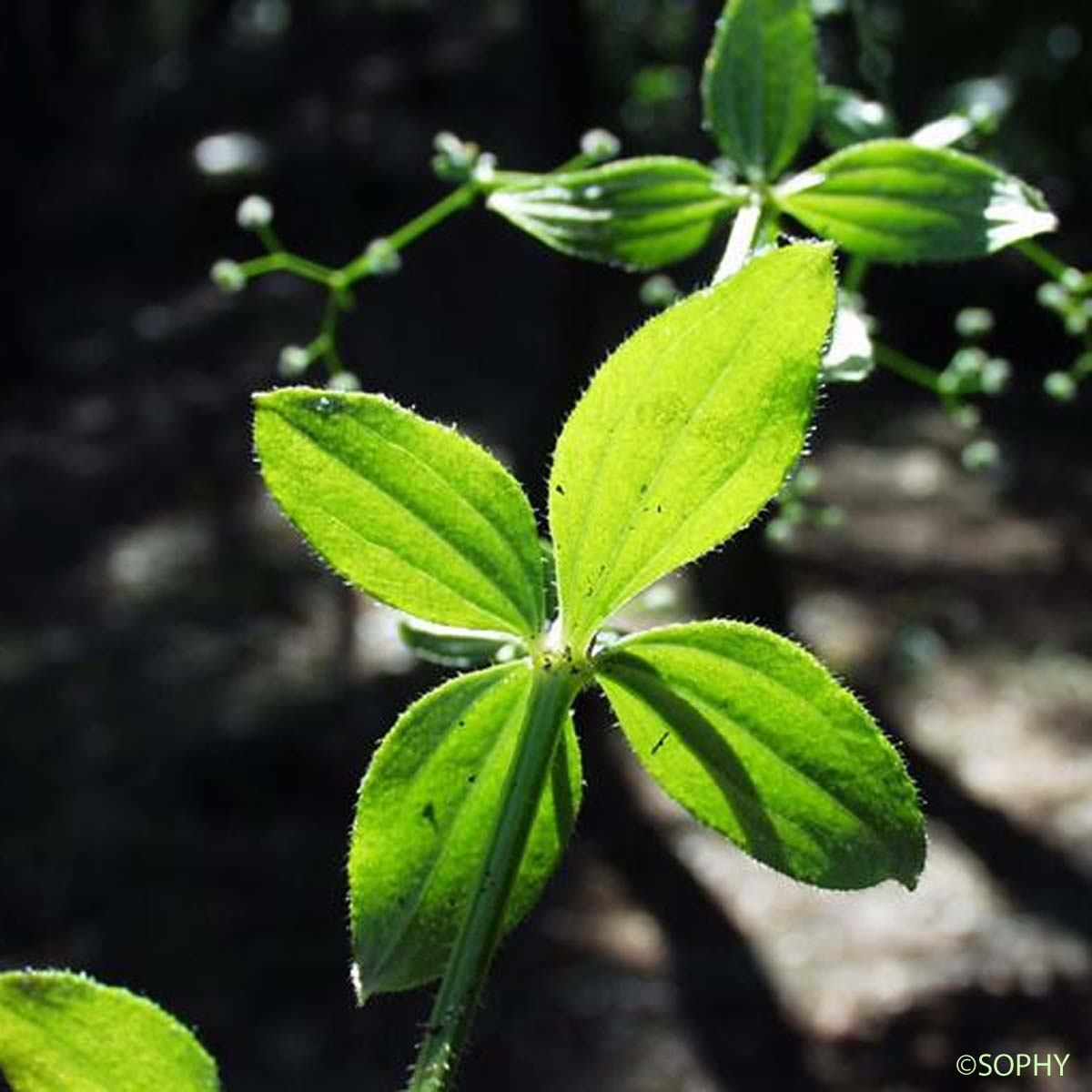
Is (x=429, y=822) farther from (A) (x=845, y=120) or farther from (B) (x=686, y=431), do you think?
(A) (x=845, y=120)

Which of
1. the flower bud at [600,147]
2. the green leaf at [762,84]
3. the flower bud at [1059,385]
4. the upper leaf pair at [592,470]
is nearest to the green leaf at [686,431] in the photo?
the upper leaf pair at [592,470]

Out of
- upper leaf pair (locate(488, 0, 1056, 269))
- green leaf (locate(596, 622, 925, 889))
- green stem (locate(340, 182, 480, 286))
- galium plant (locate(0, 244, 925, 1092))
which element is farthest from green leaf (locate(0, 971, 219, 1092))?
green stem (locate(340, 182, 480, 286))

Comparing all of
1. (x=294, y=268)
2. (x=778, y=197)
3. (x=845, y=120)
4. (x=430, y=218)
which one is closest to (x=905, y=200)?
(x=778, y=197)

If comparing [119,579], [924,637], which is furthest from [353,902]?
[119,579]

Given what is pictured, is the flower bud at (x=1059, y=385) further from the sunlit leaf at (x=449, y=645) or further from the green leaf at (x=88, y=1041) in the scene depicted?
the green leaf at (x=88, y=1041)

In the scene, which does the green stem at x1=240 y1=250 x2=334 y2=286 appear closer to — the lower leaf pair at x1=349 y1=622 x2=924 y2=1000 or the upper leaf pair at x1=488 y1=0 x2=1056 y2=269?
the upper leaf pair at x1=488 y1=0 x2=1056 y2=269
